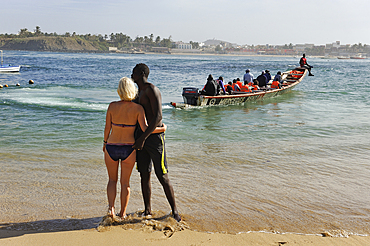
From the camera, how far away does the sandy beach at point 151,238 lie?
378 centimetres

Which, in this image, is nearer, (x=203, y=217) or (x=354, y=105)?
(x=203, y=217)

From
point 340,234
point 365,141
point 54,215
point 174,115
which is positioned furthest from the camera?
point 174,115

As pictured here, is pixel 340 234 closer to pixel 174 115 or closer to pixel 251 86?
pixel 174 115

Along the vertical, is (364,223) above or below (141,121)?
below

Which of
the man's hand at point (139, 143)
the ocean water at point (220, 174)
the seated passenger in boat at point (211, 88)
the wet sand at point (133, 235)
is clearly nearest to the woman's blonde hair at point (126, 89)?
the man's hand at point (139, 143)

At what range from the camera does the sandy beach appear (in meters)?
3.78

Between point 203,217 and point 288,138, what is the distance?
6.61 m

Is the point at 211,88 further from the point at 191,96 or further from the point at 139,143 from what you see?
Answer: the point at 139,143

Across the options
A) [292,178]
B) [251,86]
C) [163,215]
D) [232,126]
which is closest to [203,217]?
[163,215]

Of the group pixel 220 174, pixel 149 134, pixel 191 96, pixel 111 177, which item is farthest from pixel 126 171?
pixel 191 96

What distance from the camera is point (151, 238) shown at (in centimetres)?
393

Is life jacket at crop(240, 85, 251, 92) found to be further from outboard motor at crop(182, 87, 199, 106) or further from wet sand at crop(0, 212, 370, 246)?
wet sand at crop(0, 212, 370, 246)

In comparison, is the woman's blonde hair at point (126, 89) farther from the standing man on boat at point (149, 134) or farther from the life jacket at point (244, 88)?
the life jacket at point (244, 88)

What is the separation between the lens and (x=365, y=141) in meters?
9.98
